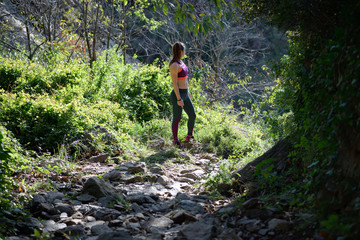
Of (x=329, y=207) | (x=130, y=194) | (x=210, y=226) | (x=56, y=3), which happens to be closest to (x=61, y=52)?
(x=56, y=3)

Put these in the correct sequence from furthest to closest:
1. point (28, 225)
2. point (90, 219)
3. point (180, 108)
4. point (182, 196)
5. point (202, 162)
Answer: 1. point (180, 108)
2. point (202, 162)
3. point (182, 196)
4. point (90, 219)
5. point (28, 225)

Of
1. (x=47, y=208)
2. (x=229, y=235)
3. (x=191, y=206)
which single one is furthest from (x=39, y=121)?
(x=229, y=235)

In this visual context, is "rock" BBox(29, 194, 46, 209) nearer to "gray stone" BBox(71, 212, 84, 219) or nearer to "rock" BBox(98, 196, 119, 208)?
"gray stone" BBox(71, 212, 84, 219)

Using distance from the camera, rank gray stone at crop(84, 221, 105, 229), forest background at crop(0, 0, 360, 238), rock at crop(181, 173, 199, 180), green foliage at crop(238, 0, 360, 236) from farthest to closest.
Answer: rock at crop(181, 173, 199, 180), gray stone at crop(84, 221, 105, 229), forest background at crop(0, 0, 360, 238), green foliage at crop(238, 0, 360, 236)

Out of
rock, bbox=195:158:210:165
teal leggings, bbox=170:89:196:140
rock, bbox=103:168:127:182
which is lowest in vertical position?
rock, bbox=103:168:127:182

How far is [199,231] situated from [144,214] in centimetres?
111

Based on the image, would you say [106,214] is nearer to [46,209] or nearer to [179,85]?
[46,209]

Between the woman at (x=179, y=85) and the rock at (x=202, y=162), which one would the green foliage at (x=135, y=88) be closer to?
the woman at (x=179, y=85)

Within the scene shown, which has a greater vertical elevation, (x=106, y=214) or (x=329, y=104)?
(x=329, y=104)

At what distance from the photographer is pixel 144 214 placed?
13.4 ft

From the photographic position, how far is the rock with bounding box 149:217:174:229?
367 cm

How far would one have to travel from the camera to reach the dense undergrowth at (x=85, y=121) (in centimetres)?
527

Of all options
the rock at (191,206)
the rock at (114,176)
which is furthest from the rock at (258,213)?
the rock at (114,176)

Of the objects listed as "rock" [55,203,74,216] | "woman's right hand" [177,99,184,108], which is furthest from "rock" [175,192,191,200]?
"woman's right hand" [177,99,184,108]
